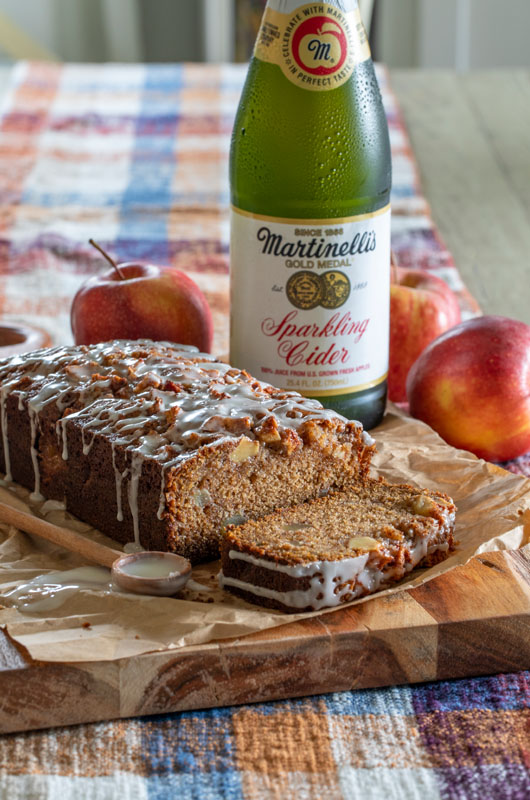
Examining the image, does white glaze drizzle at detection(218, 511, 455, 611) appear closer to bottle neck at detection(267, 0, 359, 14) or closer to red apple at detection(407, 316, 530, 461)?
red apple at detection(407, 316, 530, 461)

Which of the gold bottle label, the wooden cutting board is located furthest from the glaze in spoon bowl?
the gold bottle label

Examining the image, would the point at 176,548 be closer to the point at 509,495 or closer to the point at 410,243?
the point at 509,495

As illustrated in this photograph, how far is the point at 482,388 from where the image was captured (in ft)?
5.66

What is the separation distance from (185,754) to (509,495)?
633mm

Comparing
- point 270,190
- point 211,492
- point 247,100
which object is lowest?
point 211,492

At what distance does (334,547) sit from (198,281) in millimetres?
1449

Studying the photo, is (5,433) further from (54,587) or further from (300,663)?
(300,663)

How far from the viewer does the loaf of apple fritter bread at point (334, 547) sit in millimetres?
1203

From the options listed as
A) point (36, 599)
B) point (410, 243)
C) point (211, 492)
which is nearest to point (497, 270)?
point (410, 243)

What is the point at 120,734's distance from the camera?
3.63 feet

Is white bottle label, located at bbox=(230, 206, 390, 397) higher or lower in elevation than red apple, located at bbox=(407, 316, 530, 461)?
higher

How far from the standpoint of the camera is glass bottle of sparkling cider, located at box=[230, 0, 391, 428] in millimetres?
1609

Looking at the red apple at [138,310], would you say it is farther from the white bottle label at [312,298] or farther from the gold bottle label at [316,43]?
the gold bottle label at [316,43]

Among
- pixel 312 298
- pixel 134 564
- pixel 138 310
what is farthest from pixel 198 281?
pixel 134 564
